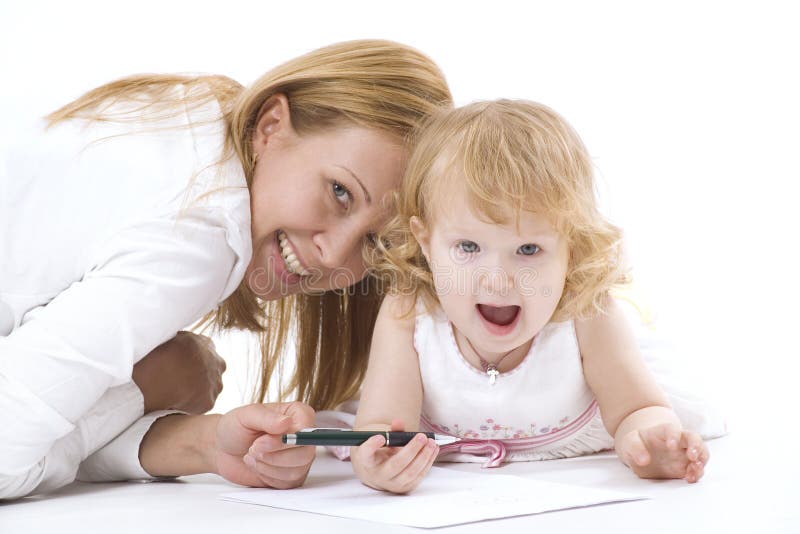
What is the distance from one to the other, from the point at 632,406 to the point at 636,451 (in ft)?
0.52

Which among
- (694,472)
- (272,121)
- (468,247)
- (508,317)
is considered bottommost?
(694,472)

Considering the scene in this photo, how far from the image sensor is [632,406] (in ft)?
4.54

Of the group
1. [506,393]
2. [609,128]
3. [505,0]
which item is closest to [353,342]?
[506,393]

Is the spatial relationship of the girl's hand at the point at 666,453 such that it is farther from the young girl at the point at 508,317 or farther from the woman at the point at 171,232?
the woman at the point at 171,232

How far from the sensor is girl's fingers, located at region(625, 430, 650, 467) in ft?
4.01

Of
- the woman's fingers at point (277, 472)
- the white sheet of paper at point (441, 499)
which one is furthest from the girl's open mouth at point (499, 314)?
the woman's fingers at point (277, 472)

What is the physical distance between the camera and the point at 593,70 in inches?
100

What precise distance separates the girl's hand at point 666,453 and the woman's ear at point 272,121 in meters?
0.70

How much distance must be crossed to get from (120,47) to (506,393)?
59.0 inches

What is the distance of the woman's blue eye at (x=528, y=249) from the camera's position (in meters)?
1.34

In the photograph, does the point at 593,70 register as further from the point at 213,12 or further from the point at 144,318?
the point at 144,318

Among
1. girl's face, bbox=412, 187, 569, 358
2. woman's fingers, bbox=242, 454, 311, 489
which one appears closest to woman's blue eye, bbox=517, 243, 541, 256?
girl's face, bbox=412, 187, 569, 358

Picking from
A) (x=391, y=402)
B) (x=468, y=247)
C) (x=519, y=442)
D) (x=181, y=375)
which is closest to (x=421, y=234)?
(x=468, y=247)

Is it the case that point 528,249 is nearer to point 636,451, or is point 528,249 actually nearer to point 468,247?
point 468,247
